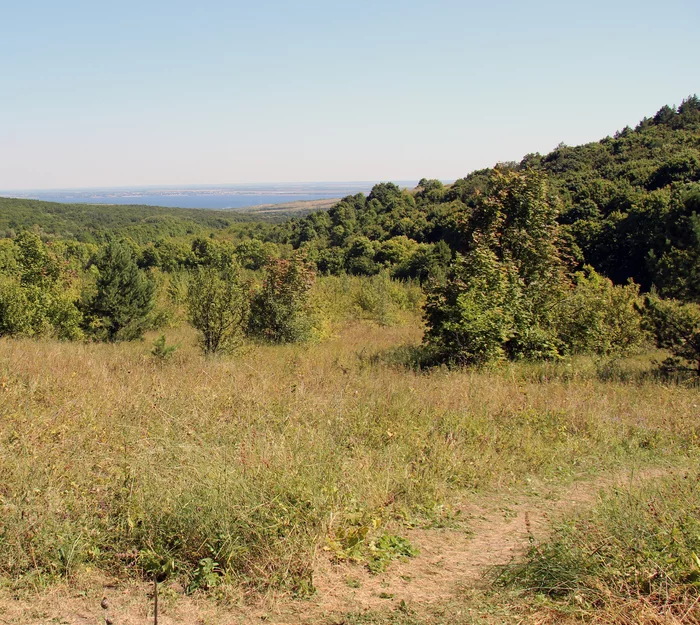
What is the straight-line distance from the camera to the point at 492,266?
1188cm

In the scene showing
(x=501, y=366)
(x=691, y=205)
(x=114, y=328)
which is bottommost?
(x=114, y=328)

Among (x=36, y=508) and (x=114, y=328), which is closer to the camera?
(x=36, y=508)

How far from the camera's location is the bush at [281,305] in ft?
63.3

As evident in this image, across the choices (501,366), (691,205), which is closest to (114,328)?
(501,366)

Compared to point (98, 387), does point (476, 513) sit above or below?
below

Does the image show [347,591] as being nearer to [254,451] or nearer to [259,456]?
[259,456]

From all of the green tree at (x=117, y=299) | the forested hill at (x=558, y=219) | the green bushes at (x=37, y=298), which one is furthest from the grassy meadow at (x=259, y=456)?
the green tree at (x=117, y=299)

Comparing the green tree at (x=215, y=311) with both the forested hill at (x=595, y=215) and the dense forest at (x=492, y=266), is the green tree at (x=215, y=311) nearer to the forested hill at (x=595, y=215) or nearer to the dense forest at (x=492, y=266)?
the dense forest at (x=492, y=266)

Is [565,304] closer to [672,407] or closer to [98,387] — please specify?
[672,407]

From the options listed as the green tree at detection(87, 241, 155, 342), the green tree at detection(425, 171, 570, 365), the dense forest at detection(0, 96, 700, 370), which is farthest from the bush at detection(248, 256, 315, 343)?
the green tree at detection(87, 241, 155, 342)

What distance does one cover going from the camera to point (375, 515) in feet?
12.0

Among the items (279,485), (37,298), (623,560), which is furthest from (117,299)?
(623,560)

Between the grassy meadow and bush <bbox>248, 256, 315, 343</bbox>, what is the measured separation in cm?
1092

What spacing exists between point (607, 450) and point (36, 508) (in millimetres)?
5457
